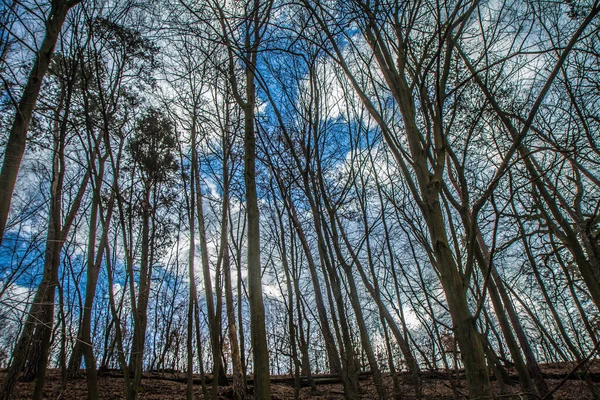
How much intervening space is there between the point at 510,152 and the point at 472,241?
0.33 meters

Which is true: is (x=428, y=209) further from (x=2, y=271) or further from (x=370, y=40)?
(x=2, y=271)

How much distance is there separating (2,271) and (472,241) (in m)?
5.60

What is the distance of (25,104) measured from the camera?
267cm

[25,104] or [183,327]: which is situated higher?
[25,104]

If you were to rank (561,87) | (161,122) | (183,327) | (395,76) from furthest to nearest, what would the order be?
(183,327)
(161,122)
(561,87)
(395,76)

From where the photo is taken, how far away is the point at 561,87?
477 cm

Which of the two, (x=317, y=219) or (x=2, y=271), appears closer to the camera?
(x=317, y=219)

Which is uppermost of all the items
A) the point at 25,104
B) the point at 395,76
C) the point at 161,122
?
the point at 161,122

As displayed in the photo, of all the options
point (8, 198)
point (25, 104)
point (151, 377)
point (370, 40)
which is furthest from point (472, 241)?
point (151, 377)

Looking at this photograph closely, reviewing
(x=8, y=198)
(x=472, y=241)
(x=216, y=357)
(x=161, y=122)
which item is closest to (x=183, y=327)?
(x=161, y=122)

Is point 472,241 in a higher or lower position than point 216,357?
higher

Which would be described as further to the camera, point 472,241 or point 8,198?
point 8,198

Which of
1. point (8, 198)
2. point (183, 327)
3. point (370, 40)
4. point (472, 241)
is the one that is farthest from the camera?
point (183, 327)

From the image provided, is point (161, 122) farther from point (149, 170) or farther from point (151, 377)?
point (151, 377)
